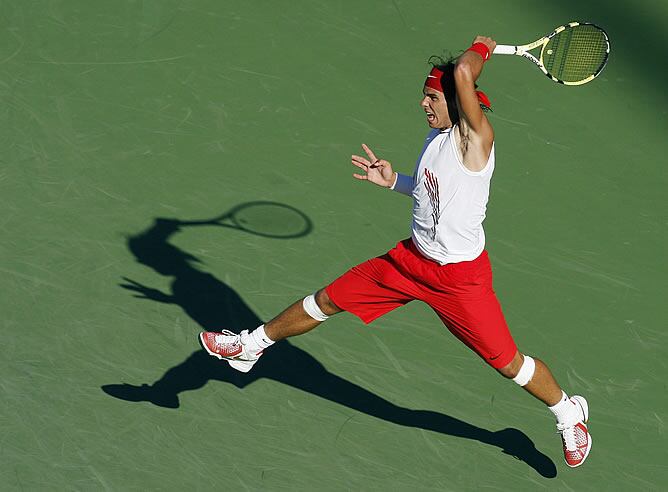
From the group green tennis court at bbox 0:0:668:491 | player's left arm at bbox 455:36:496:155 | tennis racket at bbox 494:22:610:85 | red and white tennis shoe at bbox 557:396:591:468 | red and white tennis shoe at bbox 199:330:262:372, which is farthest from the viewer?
tennis racket at bbox 494:22:610:85

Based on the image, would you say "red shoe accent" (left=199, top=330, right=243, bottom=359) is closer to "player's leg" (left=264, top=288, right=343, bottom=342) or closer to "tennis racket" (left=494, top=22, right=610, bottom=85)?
"player's leg" (left=264, top=288, right=343, bottom=342)

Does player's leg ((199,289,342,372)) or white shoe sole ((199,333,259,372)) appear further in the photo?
white shoe sole ((199,333,259,372))

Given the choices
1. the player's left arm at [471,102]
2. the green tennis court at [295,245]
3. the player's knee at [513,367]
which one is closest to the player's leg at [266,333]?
the green tennis court at [295,245]

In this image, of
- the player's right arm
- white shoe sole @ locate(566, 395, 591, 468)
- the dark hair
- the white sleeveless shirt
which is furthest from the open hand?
white shoe sole @ locate(566, 395, 591, 468)

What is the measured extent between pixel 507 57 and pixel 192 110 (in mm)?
2936

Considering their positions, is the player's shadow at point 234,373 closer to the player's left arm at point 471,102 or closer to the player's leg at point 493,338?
the player's leg at point 493,338

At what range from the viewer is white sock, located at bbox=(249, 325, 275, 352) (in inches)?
281

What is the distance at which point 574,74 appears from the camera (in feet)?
25.2

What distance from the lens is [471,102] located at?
6105 millimetres

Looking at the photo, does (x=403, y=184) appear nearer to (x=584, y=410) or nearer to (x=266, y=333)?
(x=266, y=333)

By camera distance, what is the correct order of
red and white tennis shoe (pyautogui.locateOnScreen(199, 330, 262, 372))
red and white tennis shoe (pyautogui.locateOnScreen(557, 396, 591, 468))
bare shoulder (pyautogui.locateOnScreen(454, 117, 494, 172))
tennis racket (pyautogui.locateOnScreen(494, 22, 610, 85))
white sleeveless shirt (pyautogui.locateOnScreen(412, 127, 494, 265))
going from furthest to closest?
tennis racket (pyautogui.locateOnScreen(494, 22, 610, 85)) → red and white tennis shoe (pyautogui.locateOnScreen(199, 330, 262, 372)) → red and white tennis shoe (pyautogui.locateOnScreen(557, 396, 591, 468)) → white sleeveless shirt (pyautogui.locateOnScreen(412, 127, 494, 265)) → bare shoulder (pyautogui.locateOnScreen(454, 117, 494, 172))

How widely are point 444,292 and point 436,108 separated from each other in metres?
1.05

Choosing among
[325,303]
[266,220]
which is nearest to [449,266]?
[325,303]

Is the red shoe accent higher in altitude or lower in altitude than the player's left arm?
lower
